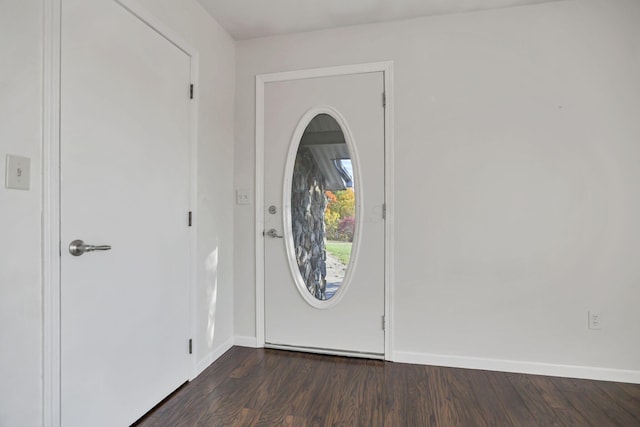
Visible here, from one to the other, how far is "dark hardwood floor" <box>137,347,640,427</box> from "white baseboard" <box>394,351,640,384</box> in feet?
0.16

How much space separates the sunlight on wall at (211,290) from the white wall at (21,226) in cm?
115

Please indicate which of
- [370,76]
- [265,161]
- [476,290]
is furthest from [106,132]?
[476,290]

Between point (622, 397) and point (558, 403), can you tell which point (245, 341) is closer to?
point (558, 403)

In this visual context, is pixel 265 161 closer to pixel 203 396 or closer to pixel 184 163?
pixel 184 163

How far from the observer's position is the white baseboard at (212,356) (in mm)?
2275

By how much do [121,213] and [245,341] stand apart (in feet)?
5.02

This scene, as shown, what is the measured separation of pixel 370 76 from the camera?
252cm

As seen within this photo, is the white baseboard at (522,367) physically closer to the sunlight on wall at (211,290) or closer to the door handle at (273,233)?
the door handle at (273,233)

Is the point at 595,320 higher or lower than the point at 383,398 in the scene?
higher

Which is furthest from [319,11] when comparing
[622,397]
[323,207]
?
[622,397]

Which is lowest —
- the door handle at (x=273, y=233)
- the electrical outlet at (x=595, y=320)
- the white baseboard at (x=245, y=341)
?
the white baseboard at (x=245, y=341)

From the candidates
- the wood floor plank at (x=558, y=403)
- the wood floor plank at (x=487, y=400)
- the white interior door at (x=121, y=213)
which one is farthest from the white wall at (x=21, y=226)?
the wood floor plank at (x=558, y=403)

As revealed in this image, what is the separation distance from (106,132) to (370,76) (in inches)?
69.7

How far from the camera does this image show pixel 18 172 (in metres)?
1.22
